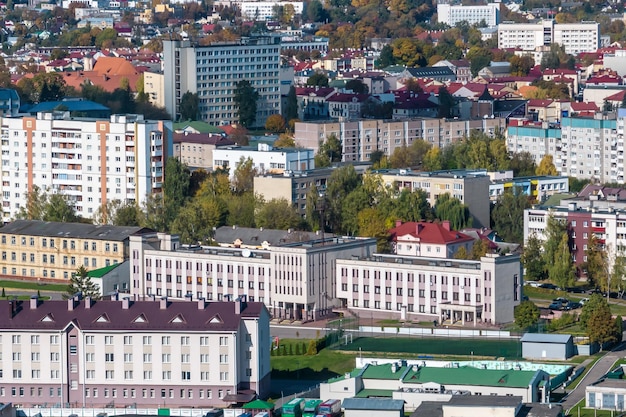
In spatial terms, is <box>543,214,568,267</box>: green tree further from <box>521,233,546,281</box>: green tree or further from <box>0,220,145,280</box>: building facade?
<box>0,220,145,280</box>: building facade

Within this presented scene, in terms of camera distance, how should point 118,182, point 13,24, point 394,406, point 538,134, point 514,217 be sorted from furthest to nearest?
point 13,24, point 538,134, point 118,182, point 514,217, point 394,406

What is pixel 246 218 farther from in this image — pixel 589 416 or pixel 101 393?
pixel 589 416

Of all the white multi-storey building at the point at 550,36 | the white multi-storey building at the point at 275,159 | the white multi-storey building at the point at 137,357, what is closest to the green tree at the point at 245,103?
the white multi-storey building at the point at 275,159

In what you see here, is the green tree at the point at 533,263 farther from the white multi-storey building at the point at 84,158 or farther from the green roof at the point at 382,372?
the white multi-storey building at the point at 84,158

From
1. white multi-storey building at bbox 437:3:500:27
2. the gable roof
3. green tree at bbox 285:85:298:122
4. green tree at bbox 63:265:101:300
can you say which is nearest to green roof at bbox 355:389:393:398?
the gable roof

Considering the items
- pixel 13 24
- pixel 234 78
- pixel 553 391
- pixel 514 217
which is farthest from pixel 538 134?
pixel 13 24

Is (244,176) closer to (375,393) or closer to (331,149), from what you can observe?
(331,149)
